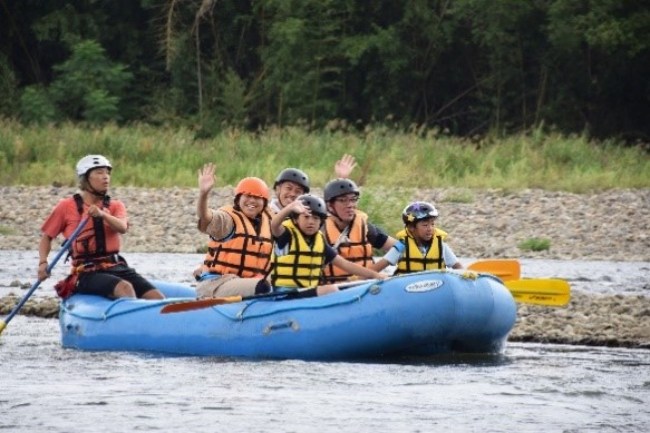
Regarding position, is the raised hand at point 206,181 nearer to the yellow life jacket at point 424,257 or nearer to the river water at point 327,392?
the river water at point 327,392

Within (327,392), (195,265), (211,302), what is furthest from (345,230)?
(195,265)

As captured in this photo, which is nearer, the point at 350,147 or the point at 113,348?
the point at 113,348

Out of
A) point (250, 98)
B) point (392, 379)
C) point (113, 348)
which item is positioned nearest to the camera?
point (392, 379)

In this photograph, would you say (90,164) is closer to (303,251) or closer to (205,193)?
(205,193)

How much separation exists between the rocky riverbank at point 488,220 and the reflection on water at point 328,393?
766 centimetres

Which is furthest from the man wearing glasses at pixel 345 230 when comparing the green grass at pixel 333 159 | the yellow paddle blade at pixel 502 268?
the green grass at pixel 333 159

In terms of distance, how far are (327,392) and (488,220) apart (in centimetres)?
1074

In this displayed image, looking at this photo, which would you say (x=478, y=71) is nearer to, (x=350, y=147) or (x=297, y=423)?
(x=350, y=147)

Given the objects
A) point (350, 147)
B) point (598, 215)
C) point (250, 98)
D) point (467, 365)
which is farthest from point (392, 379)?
point (250, 98)

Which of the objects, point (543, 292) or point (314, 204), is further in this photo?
point (543, 292)

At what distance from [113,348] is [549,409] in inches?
127

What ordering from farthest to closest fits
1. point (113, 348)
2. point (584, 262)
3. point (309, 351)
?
point (584, 262) < point (113, 348) < point (309, 351)

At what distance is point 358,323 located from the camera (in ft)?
30.6

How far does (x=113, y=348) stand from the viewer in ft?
33.2
